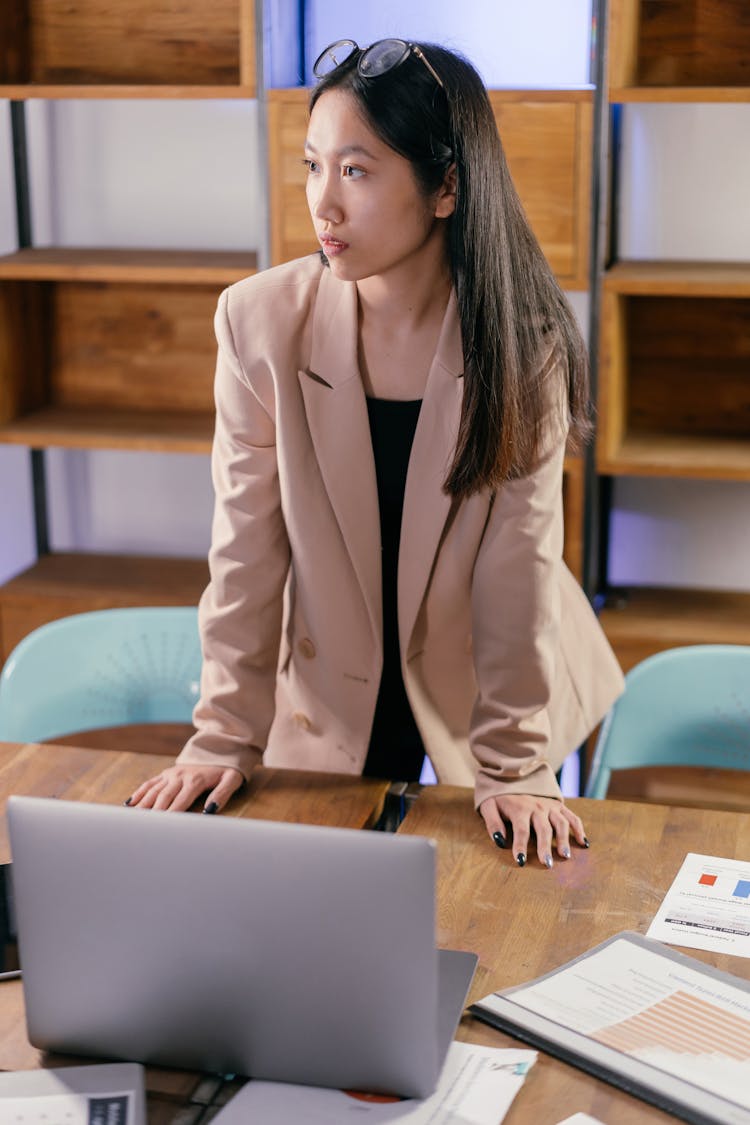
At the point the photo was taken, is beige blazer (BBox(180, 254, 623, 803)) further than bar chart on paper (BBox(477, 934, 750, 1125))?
Yes

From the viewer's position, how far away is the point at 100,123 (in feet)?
11.2

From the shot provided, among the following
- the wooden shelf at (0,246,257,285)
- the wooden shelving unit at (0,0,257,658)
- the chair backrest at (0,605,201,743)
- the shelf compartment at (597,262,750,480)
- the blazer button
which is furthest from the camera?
the wooden shelving unit at (0,0,257,658)

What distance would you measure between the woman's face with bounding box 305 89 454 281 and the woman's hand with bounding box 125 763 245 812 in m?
0.62

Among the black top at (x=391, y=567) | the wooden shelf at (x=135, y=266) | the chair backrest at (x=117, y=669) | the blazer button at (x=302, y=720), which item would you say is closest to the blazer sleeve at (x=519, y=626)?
the black top at (x=391, y=567)

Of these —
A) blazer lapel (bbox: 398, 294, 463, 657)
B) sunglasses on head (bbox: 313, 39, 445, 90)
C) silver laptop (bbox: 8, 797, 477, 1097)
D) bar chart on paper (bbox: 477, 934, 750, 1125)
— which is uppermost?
sunglasses on head (bbox: 313, 39, 445, 90)

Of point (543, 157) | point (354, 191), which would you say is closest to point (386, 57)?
point (354, 191)

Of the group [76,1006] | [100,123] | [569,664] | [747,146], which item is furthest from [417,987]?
[100,123]

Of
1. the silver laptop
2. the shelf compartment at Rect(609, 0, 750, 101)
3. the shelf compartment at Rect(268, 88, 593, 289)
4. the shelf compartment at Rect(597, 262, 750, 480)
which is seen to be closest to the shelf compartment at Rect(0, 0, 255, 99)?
the shelf compartment at Rect(268, 88, 593, 289)

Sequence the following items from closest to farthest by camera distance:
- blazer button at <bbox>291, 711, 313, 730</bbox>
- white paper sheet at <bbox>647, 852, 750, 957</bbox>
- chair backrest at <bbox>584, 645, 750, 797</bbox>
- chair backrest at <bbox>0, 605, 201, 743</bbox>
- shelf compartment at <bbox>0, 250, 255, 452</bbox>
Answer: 1. white paper sheet at <bbox>647, 852, 750, 957</bbox>
2. blazer button at <bbox>291, 711, 313, 730</bbox>
3. chair backrest at <bbox>584, 645, 750, 797</bbox>
4. chair backrest at <bbox>0, 605, 201, 743</bbox>
5. shelf compartment at <bbox>0, 250, 255, 452</bbox>

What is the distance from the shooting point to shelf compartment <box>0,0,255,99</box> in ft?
10.7

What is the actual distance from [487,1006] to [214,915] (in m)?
0.30

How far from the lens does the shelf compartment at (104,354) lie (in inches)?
132

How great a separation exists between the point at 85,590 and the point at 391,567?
1698 millimetres

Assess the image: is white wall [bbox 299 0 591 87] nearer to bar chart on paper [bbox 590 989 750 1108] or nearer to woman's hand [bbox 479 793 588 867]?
woman's hand [bbox 479 793 588 867]
